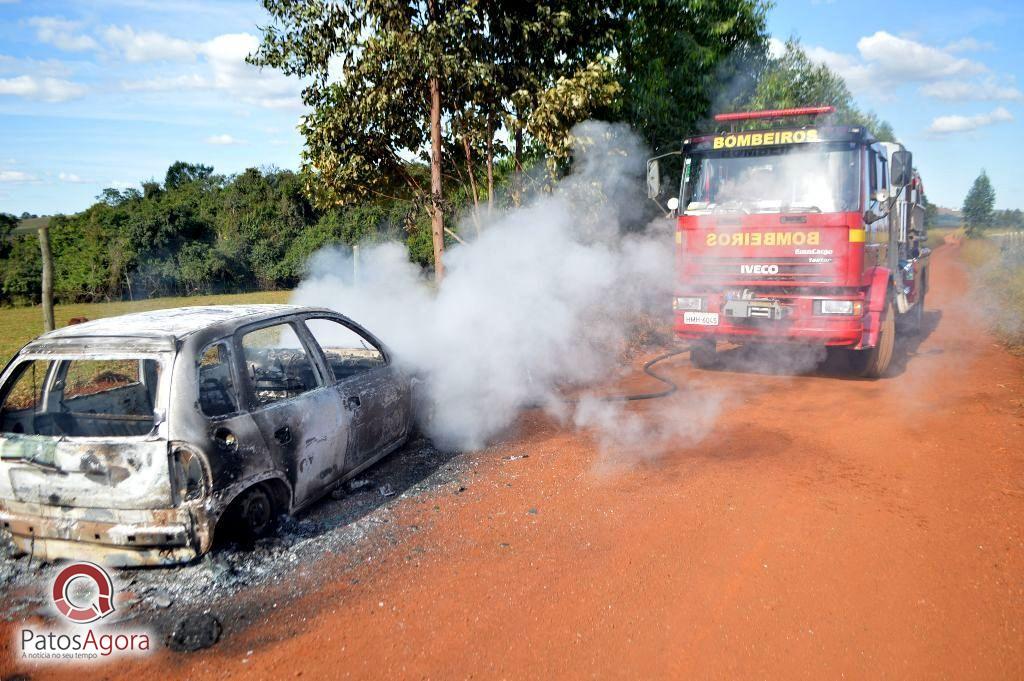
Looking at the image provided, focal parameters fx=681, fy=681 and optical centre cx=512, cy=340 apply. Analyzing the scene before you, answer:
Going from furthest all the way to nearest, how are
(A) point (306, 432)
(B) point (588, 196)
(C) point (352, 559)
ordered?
(B) point (588, 196)
(A) point (306, 432)
(C) point (352, 559)

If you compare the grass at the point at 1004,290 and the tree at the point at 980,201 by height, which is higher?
the tree at the point at 980,201

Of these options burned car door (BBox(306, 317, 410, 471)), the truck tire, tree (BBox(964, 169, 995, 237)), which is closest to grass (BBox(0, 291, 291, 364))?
burned car door (BBox(306, 317, 410, 471))

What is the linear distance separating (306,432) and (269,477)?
0.41 m

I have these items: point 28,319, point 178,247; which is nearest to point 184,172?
point 178,247

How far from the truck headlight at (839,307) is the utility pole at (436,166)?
4.84 m

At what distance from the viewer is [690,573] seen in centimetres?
369

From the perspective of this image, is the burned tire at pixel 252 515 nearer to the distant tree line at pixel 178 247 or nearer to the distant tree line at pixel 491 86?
the distant tree line at pixel 491 86

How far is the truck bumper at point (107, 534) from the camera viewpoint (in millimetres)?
3510

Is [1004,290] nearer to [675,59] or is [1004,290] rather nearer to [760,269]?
[675,59]

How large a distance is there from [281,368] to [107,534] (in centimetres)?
190

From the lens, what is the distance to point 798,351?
9.37 metres

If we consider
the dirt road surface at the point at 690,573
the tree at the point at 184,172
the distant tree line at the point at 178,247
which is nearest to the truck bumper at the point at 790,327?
the dirt road surface at the point at 690,573

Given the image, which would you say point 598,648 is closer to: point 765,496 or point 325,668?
point 325,668

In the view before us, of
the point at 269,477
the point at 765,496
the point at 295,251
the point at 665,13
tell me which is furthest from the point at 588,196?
the point at 295,251
